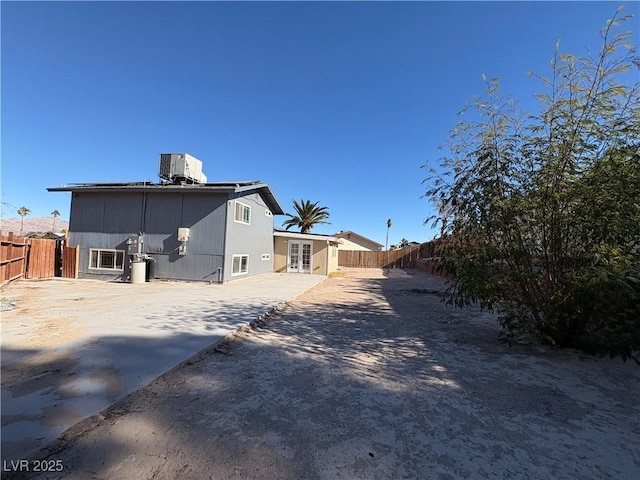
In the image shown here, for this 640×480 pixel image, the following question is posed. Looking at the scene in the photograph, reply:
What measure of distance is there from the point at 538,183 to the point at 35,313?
9.70 meters

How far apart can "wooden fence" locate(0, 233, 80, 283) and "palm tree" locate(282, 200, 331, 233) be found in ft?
65.6

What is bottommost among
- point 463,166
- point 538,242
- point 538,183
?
point 538,242

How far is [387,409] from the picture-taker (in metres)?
3.16

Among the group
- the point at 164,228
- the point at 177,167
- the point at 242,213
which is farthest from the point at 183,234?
the point at 177,167

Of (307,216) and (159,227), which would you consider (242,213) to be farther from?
(307,216)

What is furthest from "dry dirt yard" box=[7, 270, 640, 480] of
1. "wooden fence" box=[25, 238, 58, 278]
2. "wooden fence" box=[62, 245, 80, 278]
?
"wooden fence" box=[62, 245, 80, 278]

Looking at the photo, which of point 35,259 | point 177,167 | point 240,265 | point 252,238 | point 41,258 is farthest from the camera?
point 252,238

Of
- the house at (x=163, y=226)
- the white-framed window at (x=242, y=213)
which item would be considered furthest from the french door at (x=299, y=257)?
the house at (x=163, y=226)

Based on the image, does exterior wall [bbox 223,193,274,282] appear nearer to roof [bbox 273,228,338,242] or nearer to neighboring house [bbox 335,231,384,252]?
roof [bbox 273,228,338,242]

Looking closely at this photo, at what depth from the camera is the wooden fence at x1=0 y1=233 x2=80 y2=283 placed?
35.3ft

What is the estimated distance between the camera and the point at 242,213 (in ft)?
50.0

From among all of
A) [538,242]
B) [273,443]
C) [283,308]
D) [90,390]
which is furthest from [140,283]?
[538,242]

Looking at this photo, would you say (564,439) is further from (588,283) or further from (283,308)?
(283,308)

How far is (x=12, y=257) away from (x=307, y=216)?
23446mm
